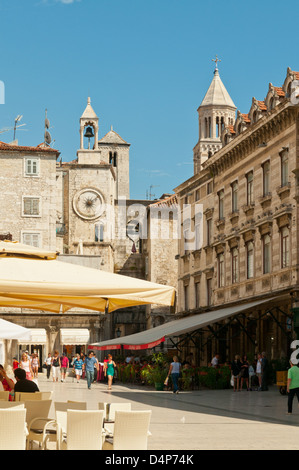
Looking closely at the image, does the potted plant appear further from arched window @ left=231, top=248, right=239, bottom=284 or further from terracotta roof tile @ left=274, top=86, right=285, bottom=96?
terracotta roof tile @ left=274, top=86, right=285, bottom=96

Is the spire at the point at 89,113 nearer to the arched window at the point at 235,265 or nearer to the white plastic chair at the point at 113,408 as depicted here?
the arched window at the point at 235,265

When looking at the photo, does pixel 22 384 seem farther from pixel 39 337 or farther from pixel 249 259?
pixel 39 337

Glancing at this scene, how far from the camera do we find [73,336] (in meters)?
61.1

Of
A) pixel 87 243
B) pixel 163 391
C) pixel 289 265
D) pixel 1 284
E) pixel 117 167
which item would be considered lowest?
pixel 163 391

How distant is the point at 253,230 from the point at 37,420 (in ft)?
87.2

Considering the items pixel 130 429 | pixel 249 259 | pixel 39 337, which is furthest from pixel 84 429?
pixel 39 337

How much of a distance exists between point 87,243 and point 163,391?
40676 millimetres

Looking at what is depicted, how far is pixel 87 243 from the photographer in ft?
247

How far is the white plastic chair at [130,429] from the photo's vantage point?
33.0ft

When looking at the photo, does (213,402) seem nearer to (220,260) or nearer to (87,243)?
(220,260)

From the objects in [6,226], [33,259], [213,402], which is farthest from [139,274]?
[33,259]

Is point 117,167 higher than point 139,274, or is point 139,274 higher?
point 117,167

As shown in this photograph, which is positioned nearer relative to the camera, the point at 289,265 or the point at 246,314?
the point at 289,265

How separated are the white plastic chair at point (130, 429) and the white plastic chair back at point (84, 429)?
236 millimetres
